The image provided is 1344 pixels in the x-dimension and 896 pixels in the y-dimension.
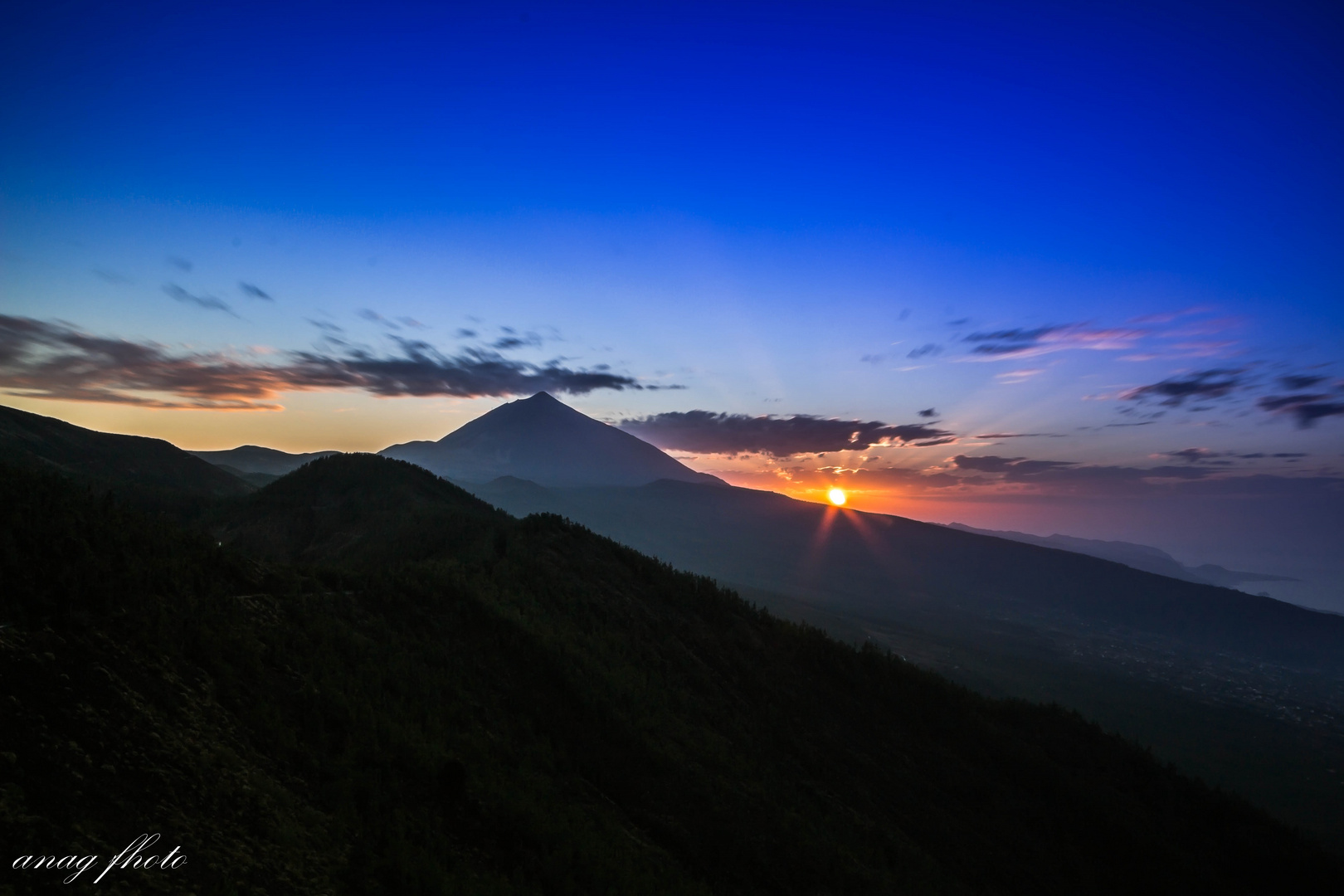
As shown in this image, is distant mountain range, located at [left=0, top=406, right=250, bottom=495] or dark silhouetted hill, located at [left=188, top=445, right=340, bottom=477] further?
dark silhouetted hill, located at [left=188, top=445, right=340, bottom=477]

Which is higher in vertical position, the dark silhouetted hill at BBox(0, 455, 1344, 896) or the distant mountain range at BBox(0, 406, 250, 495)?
the distant mountain range at BBox(0, 406, 250, 495)

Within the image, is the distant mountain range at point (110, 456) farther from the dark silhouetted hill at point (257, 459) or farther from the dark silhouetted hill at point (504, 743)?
the dark silhouetted hill at point (257, 459)

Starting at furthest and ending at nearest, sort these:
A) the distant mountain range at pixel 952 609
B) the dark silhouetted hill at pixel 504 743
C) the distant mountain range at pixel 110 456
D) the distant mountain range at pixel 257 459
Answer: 1. the distant mountain range at pixel 257 459
2. the distant mountain range at pixel 110 456
3. the distant mountain range at pixel 952 609
4. the dark silhouetted hill at pixel 504 743

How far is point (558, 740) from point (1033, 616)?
646 ft

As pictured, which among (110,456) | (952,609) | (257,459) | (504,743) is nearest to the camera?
A: (504,743)

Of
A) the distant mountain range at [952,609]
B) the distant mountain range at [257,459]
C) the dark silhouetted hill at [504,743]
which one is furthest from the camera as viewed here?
the distant mountain range at [257,459]

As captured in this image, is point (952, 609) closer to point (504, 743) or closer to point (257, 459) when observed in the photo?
point (504, 743)

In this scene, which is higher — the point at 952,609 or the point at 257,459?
the point at 257,459

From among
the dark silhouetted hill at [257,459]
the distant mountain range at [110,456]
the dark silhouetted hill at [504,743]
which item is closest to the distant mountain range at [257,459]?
the dark silhouetted hill at [257,459]

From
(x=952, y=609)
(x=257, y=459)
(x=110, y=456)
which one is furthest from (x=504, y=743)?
(x=257, y=459)

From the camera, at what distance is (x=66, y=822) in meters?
5.00

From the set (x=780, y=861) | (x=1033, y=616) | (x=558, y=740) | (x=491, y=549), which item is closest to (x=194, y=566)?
(x=558, y=740)

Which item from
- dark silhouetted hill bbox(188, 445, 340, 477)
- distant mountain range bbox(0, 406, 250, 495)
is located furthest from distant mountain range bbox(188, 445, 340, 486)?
distant mountain range bbox(0, 406, 250, 495)

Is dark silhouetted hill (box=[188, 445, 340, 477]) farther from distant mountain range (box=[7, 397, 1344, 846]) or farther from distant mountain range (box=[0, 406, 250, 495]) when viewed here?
distant mountain range (box=[0, 406, 250, 495])
